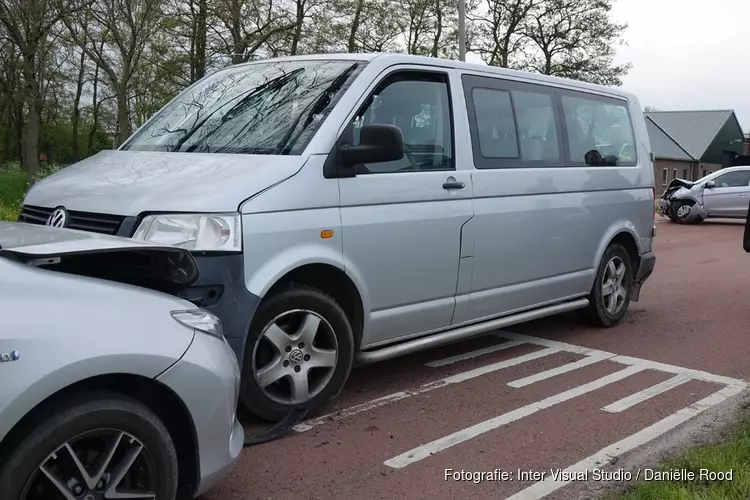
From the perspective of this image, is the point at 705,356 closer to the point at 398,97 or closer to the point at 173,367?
the point at 398,97

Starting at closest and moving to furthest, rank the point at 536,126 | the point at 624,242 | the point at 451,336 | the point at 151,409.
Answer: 1. the point at 151,409
2. the point at 451,336
3. the point at 536,126
4. the point at 624,242

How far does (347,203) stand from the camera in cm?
442

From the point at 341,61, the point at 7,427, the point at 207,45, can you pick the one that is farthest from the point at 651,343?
the point at 207,45

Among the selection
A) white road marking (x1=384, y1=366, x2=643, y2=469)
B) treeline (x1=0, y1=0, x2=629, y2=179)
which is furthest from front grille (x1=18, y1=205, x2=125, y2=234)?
treeline (x1=0, y1=0, x2=629, y2=179)

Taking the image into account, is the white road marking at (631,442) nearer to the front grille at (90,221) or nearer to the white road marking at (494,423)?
the white road marking at (494,423)

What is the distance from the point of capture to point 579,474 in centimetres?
374

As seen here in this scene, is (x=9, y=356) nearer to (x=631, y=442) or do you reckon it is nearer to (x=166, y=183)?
(x=166, y=183)

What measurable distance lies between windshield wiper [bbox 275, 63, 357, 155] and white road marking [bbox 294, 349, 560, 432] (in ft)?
5.30

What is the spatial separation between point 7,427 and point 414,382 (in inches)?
129

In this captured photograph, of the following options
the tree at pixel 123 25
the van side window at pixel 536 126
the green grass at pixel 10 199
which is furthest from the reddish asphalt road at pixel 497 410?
the tree at pixel 123 25

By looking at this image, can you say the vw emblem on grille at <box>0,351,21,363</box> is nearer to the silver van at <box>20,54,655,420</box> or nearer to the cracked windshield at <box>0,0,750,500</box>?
the cracked windshield at <box>0,0,750,500</box>

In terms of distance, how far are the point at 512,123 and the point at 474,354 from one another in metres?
1.89

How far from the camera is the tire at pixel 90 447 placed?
2363mm

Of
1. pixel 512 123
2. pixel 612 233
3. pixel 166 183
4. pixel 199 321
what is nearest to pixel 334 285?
pixel 166 183
